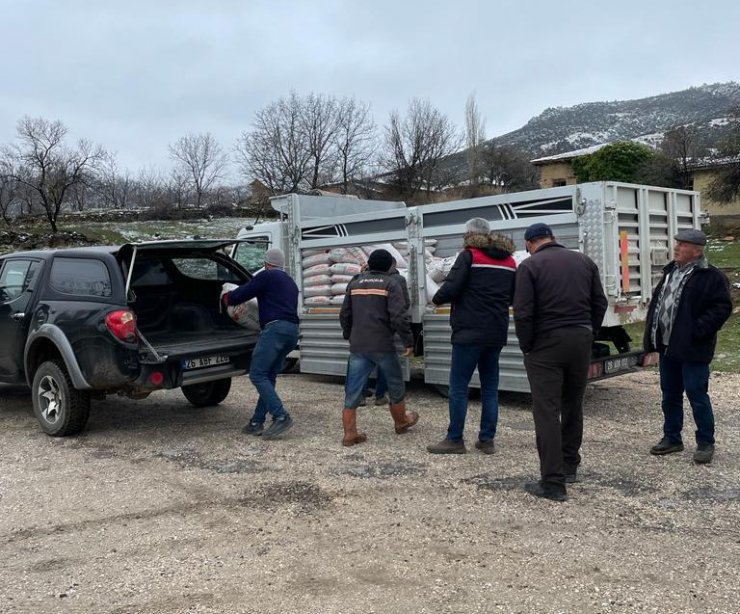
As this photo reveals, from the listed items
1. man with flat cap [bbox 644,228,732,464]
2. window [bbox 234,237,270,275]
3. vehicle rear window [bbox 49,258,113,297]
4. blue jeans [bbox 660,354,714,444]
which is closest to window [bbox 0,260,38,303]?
vehicle rear window [bbox 49,258,113,297]

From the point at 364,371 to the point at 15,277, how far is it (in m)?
3.66

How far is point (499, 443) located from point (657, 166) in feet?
95.1

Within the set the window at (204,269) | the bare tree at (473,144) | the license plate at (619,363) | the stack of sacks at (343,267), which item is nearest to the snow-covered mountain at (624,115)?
the bare tree at (473,144)

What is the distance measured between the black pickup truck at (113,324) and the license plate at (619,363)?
143 inches

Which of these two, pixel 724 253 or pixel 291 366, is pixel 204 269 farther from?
pixel 724 253

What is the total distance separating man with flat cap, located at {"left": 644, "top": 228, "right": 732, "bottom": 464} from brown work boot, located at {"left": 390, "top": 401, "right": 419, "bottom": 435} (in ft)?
6.84

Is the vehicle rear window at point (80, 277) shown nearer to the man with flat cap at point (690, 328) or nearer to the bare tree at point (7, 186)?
the man with flat cap at point (690, 328)

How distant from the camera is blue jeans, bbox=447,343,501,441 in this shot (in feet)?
18.5

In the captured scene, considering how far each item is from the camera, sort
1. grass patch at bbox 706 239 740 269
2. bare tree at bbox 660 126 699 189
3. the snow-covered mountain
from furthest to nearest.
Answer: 1. the snow-covered mountain
2. bare tree at bbox 660 126 699 189
3. grass patch at bbox 706 239 740 269

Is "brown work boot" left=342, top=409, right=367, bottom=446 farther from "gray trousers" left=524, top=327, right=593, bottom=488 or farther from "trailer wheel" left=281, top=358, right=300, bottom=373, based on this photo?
"trailer wheel" left=281, top=358, right=300, bottom=373

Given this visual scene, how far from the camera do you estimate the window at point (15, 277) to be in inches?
266

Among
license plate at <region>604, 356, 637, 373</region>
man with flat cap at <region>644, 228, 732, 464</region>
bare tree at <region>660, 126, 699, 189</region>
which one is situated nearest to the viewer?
man with flat cap at <region>644, 228, 732, 464</region>

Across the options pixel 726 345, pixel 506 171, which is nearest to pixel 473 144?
pixel 506 171

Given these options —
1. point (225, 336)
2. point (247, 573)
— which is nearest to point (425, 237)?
point (225, 336)
